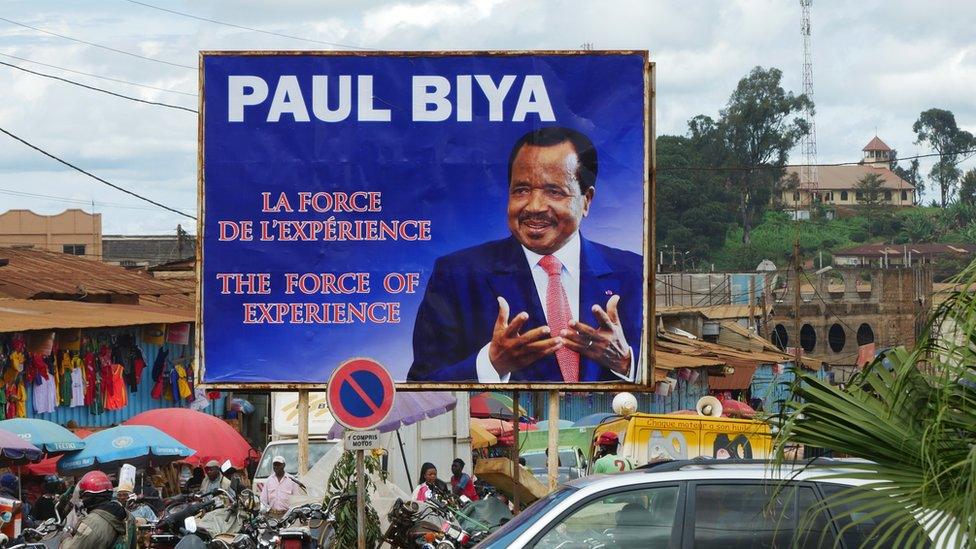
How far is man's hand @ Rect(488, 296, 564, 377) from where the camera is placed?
13000mm

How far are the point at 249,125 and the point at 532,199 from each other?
270 cm

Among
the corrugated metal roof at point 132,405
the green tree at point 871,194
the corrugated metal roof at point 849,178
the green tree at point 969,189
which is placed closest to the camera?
the corrugated metal roof at point 132,405

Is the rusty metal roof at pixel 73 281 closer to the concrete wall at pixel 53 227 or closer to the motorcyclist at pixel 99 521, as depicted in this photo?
the motorcyclist at pixel 99 521

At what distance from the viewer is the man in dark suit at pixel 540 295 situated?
13008 millimetres

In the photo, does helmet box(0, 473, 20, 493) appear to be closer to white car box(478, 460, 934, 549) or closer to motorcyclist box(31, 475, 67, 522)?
motorcyclist box(31, 475, 67, 522)

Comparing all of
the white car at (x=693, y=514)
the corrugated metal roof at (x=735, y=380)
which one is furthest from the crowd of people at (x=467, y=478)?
the corrugated metal roof at (x=735, y=380)

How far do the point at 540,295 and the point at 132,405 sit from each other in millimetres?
12823

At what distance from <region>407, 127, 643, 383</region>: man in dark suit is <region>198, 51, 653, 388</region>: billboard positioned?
13 millimetres

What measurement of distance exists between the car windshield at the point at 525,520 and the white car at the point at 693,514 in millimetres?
72

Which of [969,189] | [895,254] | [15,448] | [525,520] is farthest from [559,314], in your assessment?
[969,189]

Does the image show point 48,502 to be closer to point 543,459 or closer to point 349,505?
point 349,505

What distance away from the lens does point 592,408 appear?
3803 cm

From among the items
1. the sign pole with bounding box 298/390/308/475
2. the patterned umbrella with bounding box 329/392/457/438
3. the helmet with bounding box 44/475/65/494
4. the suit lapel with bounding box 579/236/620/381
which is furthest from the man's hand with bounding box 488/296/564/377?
the helmet with bounding box 44/475/65/494

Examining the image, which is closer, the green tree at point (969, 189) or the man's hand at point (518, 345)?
the man's hand at point (518, 345)
